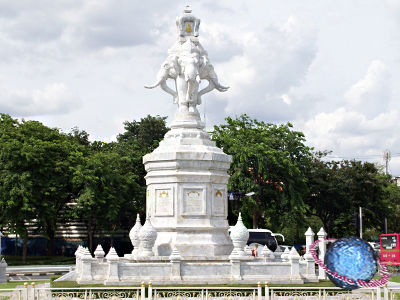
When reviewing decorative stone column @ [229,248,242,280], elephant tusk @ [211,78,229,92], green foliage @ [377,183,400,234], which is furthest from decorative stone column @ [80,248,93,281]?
green foliage @ [377,183,400,234]

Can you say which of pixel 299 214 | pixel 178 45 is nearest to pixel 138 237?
pixel 178 45

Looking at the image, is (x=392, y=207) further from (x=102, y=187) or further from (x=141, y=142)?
(x=102, y=187)

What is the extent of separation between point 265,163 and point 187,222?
61.3ft

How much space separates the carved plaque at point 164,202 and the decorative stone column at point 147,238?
1120mm

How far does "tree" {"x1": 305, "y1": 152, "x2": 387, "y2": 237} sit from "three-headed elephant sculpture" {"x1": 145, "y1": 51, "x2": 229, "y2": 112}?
24918 mm

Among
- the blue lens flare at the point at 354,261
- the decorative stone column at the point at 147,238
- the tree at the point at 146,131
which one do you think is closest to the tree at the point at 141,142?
the tree at the point at 146,131

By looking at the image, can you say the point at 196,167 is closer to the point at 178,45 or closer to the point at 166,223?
the point at 166,223

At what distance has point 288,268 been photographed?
19.3 meters

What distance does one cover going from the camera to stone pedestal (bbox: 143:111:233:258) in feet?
66.1

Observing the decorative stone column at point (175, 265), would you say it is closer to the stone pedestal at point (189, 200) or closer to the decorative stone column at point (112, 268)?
the stone pedestal at point (189, 200)

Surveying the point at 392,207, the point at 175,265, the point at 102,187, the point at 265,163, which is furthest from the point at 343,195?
the point at 175,265

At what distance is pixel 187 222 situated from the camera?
66.9 feet

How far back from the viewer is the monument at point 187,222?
18.7 m

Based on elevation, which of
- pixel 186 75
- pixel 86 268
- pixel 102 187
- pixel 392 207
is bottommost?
pixel 86 268
